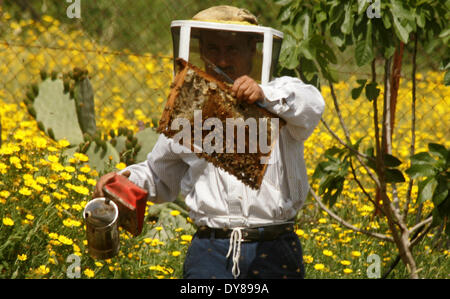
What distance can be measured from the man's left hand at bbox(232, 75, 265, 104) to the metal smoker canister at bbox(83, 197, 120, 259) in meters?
0.65

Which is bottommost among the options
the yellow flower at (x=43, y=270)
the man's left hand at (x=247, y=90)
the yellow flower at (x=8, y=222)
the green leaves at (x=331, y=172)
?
the yellow flower at (x=43, y=270)

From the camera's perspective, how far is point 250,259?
2129 millimetres

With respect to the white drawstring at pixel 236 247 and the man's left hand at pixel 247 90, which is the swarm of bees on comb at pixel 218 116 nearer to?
the man's left hand at pixel 247 90

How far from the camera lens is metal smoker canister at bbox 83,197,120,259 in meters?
2.19

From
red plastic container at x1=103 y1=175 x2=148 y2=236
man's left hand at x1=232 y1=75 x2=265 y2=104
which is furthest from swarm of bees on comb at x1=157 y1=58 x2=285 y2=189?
red plastic container at x1=103 y1=175 x2=148 y2=236

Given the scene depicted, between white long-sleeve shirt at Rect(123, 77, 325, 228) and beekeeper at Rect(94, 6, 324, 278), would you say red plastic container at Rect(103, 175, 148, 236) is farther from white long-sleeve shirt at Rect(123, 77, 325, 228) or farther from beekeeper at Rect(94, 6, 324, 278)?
white long-sleeve shirt at Rect(123, 77, 325, 228)

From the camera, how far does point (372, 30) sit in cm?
255

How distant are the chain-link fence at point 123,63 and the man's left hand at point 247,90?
253cm

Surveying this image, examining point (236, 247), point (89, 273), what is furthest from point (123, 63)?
point (236, 247)

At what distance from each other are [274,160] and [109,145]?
6.39 feet

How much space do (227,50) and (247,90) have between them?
12.2 inches

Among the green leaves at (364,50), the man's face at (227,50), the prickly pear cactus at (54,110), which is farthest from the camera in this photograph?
the prickly pear cactus at (54,110)

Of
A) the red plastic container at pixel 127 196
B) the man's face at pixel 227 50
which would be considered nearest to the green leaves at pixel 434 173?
the man's face at pixel 227 50

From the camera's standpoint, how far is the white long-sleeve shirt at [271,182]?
207cm
